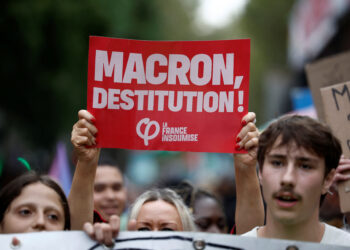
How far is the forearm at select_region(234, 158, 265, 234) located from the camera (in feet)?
10.6

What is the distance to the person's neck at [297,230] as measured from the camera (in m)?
2.69

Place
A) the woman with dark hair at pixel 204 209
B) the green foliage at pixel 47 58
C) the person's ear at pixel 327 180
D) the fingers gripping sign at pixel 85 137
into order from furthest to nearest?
1. the green foliage at pixel 47 58
2. the woman with dark hair at pixel 204 209
3. the fingers gripping sign at pixel 85 137
4. the person's ear at pixel 327 180

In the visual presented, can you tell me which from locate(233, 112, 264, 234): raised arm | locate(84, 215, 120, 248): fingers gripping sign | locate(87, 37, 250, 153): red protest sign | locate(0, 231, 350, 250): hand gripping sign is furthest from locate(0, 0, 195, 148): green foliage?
locate(84, 215, 120, 248): fingers gripping sign

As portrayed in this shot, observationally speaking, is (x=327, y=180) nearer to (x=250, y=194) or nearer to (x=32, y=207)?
(x=250, y=194)

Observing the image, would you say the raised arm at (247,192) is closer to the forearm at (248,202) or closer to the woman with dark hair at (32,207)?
the forearm at (248,202)

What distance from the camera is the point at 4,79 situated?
540 inches

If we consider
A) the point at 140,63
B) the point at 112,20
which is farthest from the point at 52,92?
the point at 140,63

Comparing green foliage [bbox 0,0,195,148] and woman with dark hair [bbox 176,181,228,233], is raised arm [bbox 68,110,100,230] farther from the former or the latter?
green foliage [bbox 0,0,195,148]

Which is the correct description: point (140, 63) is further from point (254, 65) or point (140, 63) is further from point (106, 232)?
point (254, 65)

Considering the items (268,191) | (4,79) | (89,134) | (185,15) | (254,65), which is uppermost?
(185,15)

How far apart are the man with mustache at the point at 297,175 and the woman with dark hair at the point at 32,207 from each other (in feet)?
3.33

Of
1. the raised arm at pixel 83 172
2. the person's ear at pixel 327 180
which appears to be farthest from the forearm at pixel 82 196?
the person's ear at pixel 327 180

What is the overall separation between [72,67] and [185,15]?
102ft

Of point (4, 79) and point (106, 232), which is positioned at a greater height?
point (4, 79)
